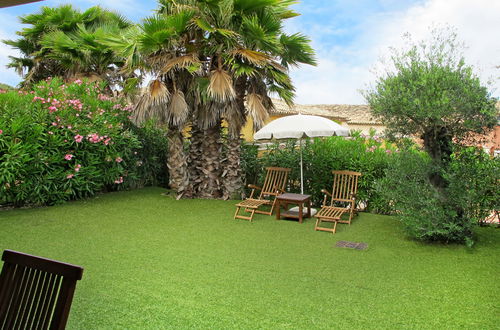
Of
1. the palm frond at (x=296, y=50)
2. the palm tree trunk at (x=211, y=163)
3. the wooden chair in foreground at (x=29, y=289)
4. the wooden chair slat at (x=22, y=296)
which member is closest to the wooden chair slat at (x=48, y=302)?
the wooden chair in foreground at (x=29, y=289)

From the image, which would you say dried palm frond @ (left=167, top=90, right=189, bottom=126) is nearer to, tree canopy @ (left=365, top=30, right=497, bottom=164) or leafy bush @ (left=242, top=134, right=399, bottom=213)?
leafy bush @ (left=242, top=134, right=399, bottom=213)

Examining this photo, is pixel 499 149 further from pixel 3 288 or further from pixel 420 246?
pixel 3 288

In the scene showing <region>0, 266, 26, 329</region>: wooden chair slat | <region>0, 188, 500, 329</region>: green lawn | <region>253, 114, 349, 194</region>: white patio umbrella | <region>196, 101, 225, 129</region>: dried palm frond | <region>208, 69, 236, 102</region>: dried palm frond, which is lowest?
<region>0, 188, 500, 329</region>: green lawn

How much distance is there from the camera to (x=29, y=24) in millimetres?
17328

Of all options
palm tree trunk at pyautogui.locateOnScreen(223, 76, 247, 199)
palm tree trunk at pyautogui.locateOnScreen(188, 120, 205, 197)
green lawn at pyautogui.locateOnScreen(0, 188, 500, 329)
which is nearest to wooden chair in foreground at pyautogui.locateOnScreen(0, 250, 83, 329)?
green lawn at pyautogui.locateOnScreen(0, 188, 500, 329)

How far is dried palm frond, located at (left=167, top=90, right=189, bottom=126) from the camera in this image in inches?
364

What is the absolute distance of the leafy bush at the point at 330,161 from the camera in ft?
28.6

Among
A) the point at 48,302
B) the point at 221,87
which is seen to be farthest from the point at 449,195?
the point at 48,302

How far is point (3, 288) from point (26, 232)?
554 cm

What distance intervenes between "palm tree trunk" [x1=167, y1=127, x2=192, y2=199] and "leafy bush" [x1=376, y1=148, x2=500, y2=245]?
545 cm

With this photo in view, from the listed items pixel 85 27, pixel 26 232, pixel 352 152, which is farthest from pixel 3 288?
pixel 85 27

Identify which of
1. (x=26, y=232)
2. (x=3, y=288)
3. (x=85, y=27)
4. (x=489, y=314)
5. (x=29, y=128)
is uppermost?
(x=85, y=27)

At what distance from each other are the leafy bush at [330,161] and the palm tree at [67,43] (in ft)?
24.4

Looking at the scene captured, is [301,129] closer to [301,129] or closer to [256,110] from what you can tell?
[301,129]
